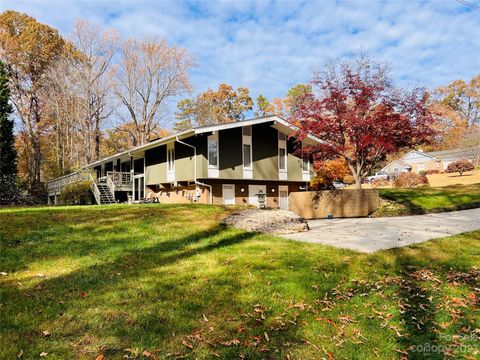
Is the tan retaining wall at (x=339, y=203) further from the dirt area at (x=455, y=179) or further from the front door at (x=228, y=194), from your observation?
the dirt area at (x=455, y=179)

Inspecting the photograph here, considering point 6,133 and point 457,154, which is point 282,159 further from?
point 457,154

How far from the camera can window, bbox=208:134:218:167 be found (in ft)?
57.0

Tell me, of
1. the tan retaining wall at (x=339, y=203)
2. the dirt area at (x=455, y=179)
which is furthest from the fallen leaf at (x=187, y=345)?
the dirt area at (x=455, y=179)

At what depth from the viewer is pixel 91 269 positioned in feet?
16.9

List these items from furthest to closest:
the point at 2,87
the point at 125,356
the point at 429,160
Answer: the point at 429,160, the point at 2,87, the point at 125,356

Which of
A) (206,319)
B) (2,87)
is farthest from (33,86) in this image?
(206,319)

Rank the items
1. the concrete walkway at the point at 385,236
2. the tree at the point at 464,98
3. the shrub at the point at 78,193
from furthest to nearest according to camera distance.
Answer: the tree at the point at 464,98 < the shrub at the point at 78,193 < the concrete walkway at the point at 385,236

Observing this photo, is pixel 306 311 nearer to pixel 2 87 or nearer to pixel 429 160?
pixel 2 87

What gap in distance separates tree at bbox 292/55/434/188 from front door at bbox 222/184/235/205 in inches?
210

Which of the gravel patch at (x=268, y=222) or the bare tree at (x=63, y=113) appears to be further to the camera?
the bare tree at (x=63, y=113)

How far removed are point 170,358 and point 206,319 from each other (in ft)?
2.59

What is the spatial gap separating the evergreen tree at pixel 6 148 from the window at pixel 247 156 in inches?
721

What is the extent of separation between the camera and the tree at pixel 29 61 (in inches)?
1139

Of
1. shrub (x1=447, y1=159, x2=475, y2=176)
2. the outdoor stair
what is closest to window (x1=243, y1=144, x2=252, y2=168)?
the outdoor stair
